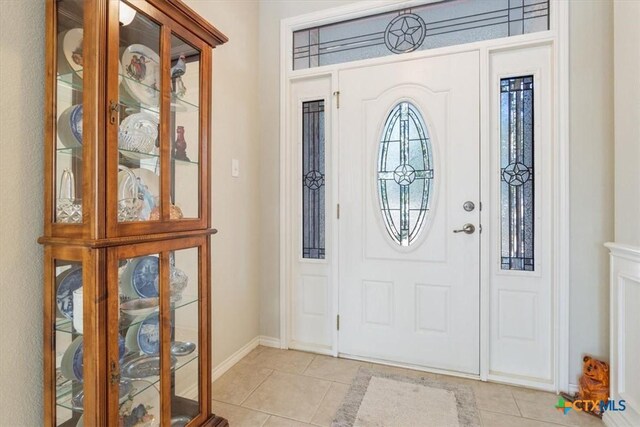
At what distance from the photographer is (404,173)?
7.41 ft

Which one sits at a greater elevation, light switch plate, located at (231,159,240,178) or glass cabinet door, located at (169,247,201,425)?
light switch plate, located at (231,159,240,178)

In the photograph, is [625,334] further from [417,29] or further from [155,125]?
[155,125]

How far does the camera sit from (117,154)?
1.10 m

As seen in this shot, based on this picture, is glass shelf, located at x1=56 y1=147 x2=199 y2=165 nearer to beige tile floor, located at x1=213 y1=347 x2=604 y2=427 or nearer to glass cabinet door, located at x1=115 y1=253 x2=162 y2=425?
glass cabinet door, located at x1=115 y1=253 x2=162 y2=425

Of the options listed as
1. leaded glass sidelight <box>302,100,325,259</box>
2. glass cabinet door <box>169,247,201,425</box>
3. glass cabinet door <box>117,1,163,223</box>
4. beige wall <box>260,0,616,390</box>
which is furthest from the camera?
leaded glass sidelight <box>302,100,325,259</box>

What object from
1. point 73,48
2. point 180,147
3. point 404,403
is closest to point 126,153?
point 180,147

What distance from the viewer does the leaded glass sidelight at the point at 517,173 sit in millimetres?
2018

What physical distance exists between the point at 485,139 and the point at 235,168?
1.63m

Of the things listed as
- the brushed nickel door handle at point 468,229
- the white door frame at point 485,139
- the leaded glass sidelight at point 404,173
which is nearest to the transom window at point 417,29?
the white door frame at point 485,139

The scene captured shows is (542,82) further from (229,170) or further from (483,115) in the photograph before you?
(229,170)

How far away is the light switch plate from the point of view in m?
2.25

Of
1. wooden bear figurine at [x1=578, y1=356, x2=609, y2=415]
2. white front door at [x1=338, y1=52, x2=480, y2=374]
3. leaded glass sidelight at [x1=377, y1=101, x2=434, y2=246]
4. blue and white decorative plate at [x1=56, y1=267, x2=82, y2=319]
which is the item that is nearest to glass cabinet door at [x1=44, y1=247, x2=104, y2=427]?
blue and white decorative plate at [x1=56, y1=267, x2=82, y2=319]

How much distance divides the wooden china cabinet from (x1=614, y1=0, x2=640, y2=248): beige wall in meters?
1.96

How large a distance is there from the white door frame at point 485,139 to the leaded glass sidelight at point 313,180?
113 mm
